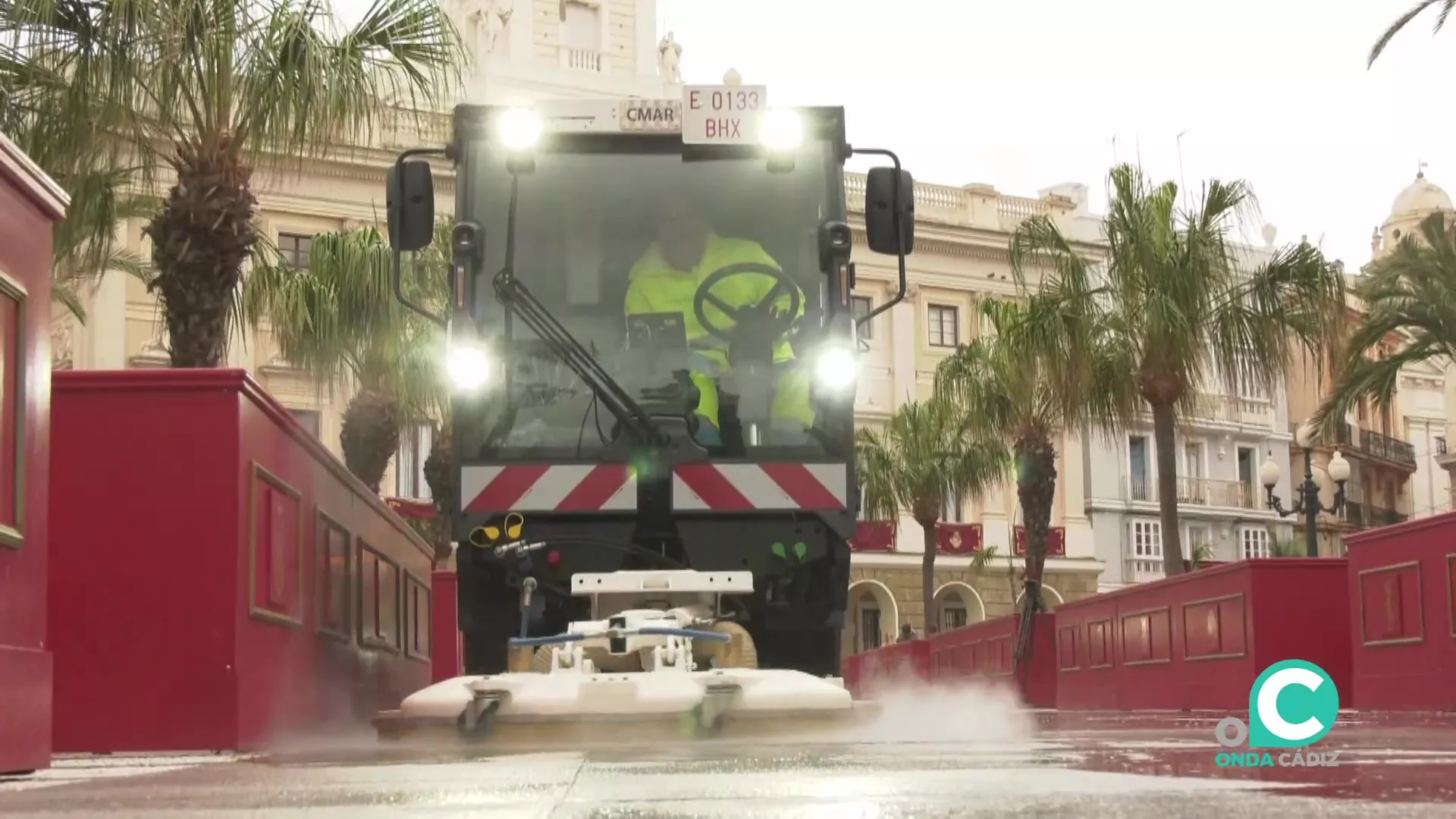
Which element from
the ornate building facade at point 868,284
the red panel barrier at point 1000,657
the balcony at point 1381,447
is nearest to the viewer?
the red panel barrier at point 1000,657

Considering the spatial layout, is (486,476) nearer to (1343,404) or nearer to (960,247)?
(1343,404)

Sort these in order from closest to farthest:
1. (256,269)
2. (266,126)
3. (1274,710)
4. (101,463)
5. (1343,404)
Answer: (1274,710), (101,463), (266,126), (256,269), (1343,404)

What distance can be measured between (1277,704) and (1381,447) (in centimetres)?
7112

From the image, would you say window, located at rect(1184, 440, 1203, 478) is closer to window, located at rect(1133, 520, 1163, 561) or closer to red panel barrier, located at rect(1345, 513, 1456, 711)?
window, located at rect(1133, 520, 1163, 561)

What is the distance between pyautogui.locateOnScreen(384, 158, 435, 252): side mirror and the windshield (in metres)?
0.41

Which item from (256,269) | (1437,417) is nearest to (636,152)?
(256,269)

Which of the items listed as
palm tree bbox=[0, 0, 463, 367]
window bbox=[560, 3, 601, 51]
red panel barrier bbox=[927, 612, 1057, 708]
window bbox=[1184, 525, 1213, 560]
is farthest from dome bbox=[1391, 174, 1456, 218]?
palm tree bbox=[0, 0, 463, 367]

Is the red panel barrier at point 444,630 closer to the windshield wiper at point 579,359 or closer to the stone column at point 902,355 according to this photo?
the windshield wiper at point 579,359

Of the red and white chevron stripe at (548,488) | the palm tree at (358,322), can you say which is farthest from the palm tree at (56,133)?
the red and white chevron stripe at (548,488)

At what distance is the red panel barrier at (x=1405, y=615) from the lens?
1617 centimetres

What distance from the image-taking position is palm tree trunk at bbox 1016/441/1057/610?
110ft

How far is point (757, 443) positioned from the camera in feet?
31.0

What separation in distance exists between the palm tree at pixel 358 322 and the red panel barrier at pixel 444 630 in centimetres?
245

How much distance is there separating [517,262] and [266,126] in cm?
639
